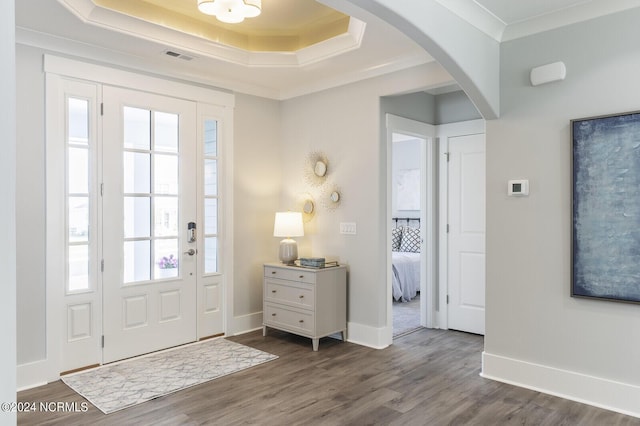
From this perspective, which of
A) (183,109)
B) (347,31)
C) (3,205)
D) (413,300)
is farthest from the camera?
(413,300)

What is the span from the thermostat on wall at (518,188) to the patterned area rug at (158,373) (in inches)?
95.0

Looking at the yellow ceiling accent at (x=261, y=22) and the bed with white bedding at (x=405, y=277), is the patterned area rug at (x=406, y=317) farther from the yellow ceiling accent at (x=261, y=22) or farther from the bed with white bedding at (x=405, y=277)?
the yellow ceiling accent at (x=261, y=22)

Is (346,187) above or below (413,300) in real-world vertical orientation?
above

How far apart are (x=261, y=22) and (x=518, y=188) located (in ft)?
8.28

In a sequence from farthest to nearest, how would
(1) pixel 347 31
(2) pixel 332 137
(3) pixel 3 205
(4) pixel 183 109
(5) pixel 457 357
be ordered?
1. (2) pixel 332 137
2. (4) pixel 183 109
3. (5) pixel 457 357
4. (1) pixel 347 31
5. (3) pixel 3 205

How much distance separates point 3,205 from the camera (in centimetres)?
97

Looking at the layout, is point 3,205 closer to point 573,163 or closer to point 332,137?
point 573,163

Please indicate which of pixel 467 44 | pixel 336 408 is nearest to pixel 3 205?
pixel 336 408

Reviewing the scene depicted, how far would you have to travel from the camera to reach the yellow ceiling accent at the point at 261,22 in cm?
342

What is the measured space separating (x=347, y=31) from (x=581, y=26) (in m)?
1.69

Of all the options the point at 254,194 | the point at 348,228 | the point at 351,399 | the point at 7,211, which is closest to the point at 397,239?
the point at 348,228

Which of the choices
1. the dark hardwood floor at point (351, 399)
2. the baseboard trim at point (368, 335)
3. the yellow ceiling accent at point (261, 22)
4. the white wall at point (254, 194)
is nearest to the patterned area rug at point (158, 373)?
the dark hardwood floor at point (351, 399)

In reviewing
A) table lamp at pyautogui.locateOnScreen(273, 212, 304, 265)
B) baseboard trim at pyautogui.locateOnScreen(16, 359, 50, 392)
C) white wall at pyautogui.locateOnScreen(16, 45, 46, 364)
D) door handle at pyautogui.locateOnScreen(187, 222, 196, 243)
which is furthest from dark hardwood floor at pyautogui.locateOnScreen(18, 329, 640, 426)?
door handle at pyautogui.locateOnScreen(187, 222, 196, 243)

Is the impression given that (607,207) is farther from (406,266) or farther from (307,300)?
(406,266)
